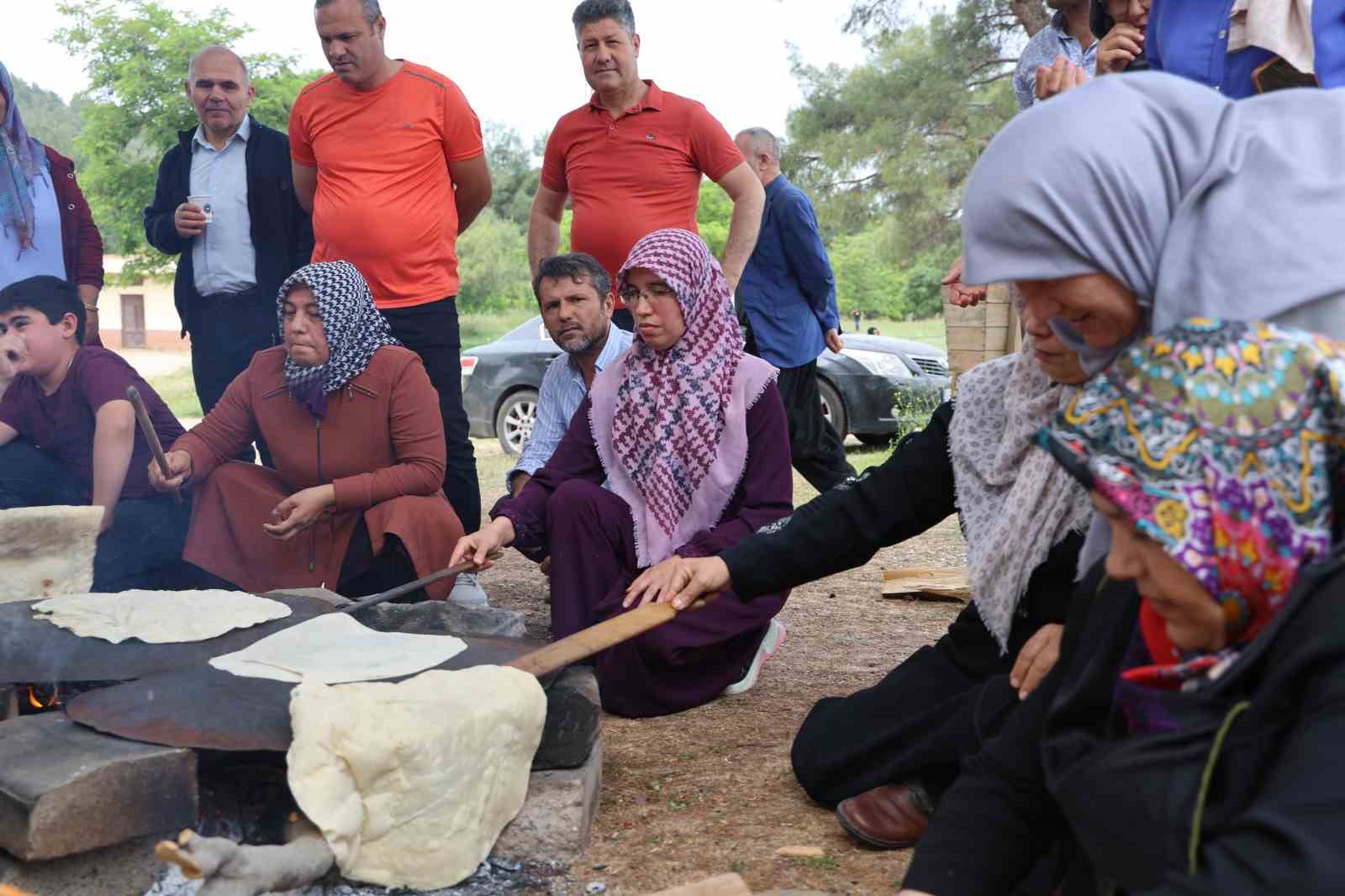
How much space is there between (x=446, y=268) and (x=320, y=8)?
103 centimetres

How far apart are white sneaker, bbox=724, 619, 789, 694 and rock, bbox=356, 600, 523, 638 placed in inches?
28.5

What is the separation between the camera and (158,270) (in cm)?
1998

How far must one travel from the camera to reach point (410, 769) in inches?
95.6

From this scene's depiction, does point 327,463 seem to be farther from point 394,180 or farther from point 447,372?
point 394,180

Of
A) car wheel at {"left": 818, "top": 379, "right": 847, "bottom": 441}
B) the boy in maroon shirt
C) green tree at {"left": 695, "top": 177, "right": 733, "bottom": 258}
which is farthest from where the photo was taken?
green tree at {"left": 695, "top": 177, "right": 733, "bottom": 258}

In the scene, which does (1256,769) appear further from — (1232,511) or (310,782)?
(310,782)

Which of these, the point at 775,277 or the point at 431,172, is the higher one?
the point at 431,172

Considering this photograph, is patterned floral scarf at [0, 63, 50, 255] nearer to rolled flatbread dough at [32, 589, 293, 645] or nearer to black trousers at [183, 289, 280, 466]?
black trousers at [183, 289, 280, 466]

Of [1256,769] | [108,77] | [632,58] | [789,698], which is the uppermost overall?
[108,77]

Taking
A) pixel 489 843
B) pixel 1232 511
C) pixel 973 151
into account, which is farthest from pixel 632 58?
pixel 973 151

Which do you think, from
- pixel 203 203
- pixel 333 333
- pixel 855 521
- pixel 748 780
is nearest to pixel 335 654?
pixel 748 780

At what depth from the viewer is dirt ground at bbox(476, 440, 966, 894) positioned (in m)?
2.62

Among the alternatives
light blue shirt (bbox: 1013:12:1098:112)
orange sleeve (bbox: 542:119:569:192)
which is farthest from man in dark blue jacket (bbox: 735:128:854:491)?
light blue shirt (bbox: 1013:12:1098:112)

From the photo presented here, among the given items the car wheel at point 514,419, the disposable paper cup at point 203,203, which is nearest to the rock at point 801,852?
the disposable paper cup at point 203,203
